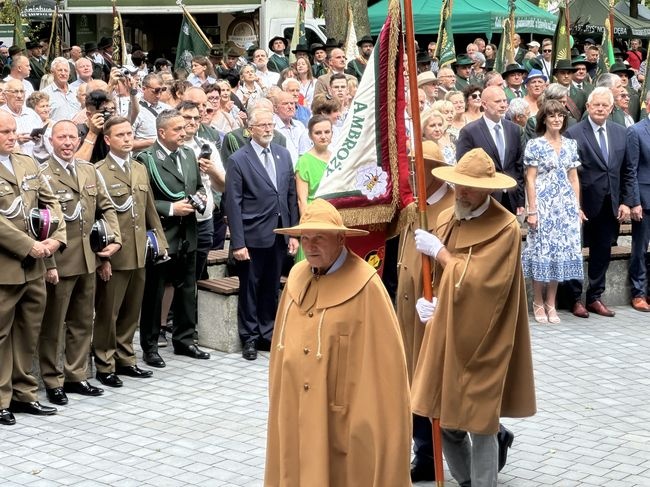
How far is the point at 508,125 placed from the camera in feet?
40.7

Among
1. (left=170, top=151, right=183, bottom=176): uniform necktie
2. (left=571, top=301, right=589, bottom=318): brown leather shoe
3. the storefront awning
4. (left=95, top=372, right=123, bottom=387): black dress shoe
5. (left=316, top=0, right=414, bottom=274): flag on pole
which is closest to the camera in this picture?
(left=316, top=0, right=414, bottom=274): flag on pole

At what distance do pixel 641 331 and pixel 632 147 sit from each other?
6.64 ft

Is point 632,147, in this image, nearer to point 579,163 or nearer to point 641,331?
point 579,163

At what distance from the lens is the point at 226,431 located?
8.59 metres

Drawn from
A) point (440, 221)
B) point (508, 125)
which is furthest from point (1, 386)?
point (508, 125)

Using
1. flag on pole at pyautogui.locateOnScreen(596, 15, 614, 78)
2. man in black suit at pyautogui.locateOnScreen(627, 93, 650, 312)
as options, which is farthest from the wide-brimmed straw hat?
flag on pole at pyautogui.locateOnScreen(596, 15, 614, 78)

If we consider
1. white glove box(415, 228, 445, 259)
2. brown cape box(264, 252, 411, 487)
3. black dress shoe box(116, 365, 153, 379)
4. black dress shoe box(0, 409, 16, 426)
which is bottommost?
black dress shoe box(0, 409, 16, 426)

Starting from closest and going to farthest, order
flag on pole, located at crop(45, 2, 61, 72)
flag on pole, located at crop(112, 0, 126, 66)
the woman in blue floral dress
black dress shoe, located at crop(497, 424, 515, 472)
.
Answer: black dress shoe, located at crop(497, 424, 515, 472) → the woman in blue floral dress → flag on pole, located at crop(112, 0, 126, 66) → flag on pole, located at crop(45, 2, 61, 72)

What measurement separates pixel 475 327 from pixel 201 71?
11313 mm

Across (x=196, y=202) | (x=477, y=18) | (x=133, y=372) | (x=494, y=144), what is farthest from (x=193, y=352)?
(x=477, y=18)

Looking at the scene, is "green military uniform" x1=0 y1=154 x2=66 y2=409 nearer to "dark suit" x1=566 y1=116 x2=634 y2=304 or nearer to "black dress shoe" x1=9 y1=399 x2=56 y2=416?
"black dress shoe" x1=9 y1=399 x2=56 y2=416

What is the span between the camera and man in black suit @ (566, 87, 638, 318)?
41.2 ft

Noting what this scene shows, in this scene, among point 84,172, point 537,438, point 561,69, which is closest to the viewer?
point 537,438

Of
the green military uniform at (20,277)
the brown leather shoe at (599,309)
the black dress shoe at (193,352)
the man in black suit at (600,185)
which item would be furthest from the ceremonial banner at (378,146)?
the brown leather shoe at (599,309)
